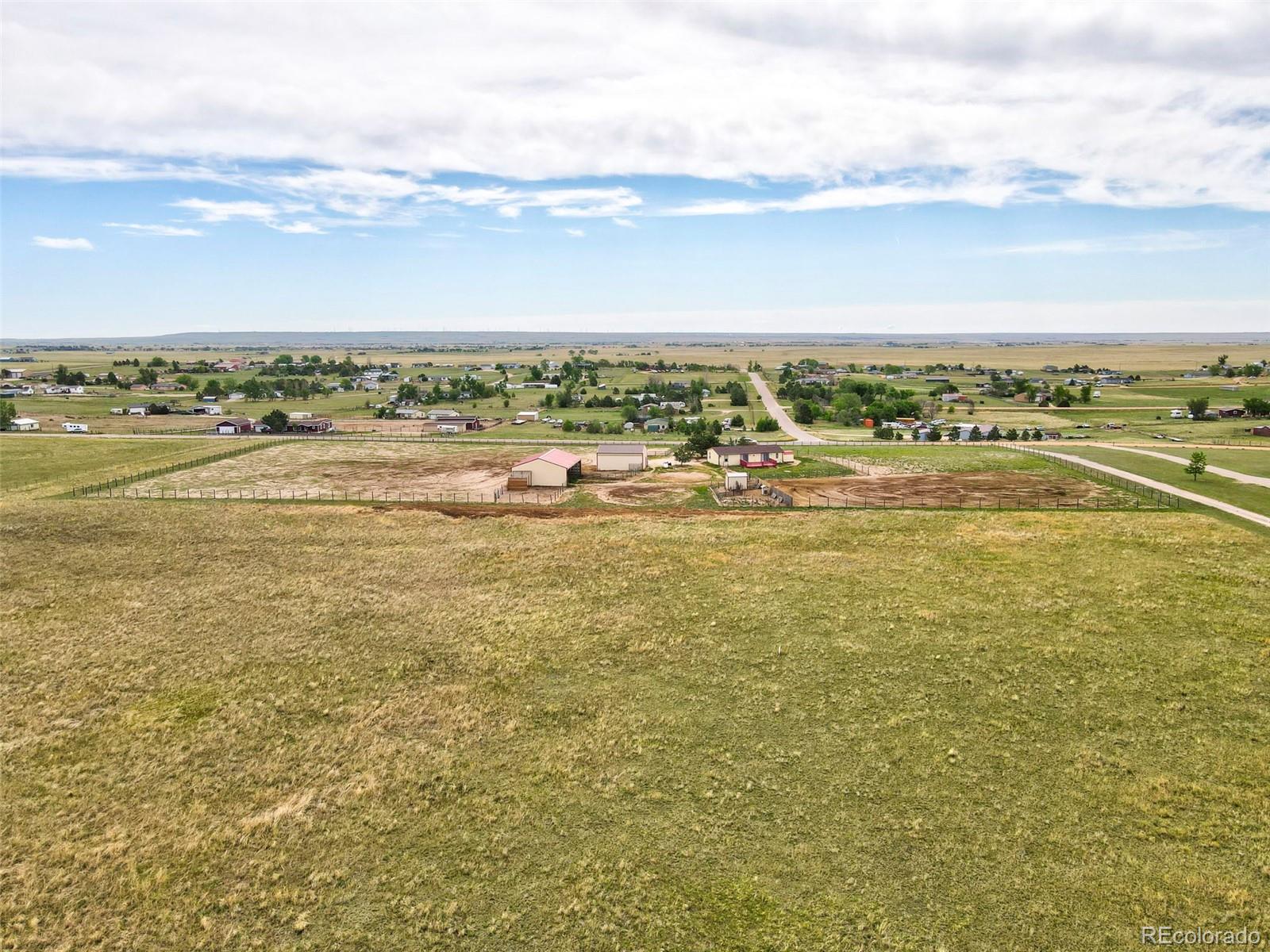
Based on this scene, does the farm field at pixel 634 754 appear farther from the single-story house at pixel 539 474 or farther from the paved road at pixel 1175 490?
the single-story house at pixel 539 474

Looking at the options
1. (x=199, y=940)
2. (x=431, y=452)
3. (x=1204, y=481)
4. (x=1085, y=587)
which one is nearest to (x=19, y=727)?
(x=199, y=940)

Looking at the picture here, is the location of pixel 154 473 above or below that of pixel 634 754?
above

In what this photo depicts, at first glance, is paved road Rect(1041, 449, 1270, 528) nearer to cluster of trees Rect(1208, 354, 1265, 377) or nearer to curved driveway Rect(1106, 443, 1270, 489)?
curved driveway Rect(1106, 443, 1270, 489)

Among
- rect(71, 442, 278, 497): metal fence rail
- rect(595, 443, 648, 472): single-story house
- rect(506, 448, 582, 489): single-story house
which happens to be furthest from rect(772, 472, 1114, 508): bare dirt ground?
rect(71, 442, 278, 497): metal fence rail

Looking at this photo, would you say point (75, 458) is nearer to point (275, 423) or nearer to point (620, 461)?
point (275, 423)

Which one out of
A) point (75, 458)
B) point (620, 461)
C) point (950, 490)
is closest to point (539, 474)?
point (620, 461)

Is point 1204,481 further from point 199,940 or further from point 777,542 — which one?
point 199,940

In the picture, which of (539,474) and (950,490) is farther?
(539,474)
